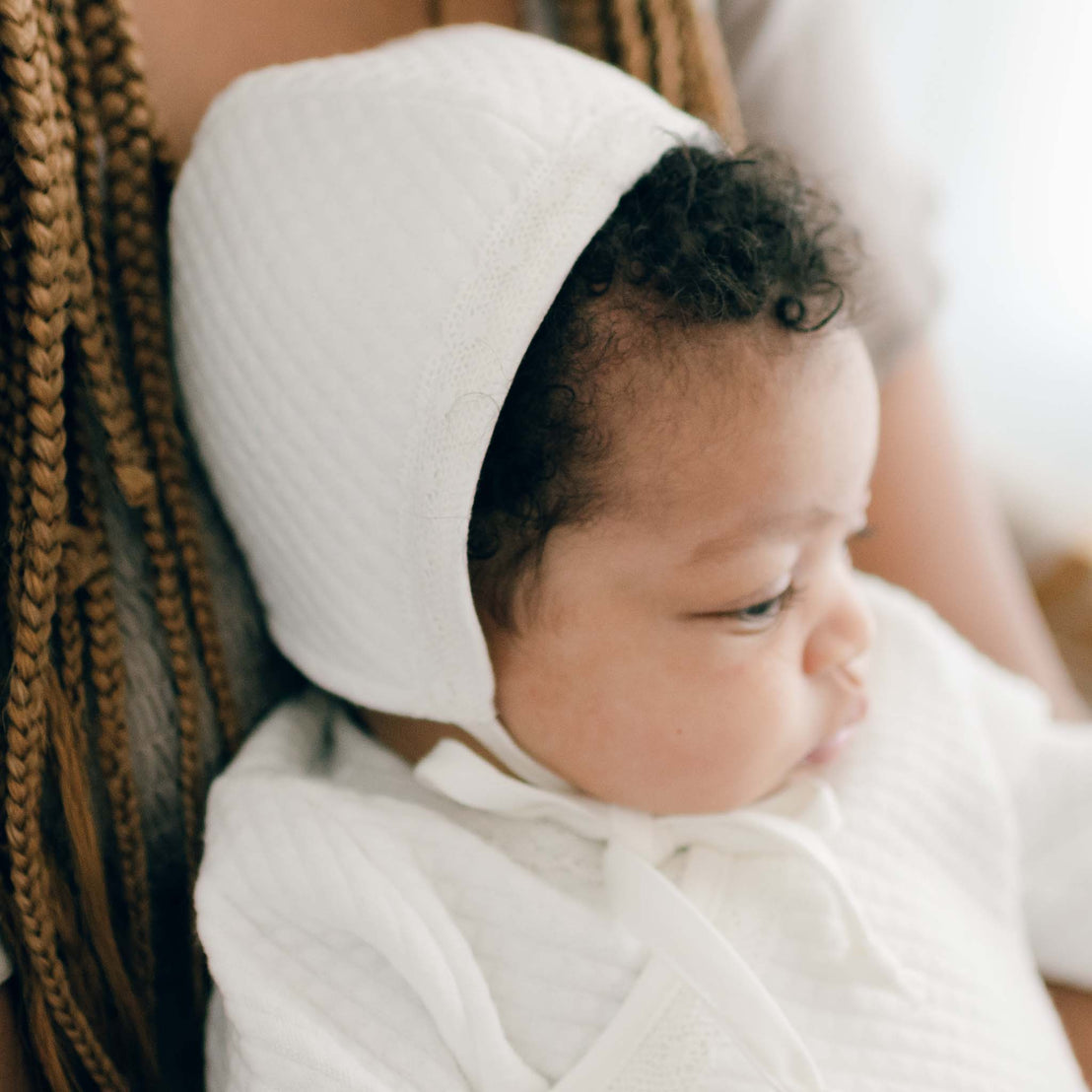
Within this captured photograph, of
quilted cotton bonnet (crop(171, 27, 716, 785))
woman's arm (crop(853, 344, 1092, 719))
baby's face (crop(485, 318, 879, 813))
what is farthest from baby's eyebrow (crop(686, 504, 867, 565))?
woman's arm (crop(853, 344, 1092, 719))

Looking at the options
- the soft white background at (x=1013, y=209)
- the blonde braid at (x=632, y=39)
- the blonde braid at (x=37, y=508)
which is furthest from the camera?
→ the soft white background at (x=1013, y=209)

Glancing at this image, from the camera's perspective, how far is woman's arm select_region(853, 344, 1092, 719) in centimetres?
103

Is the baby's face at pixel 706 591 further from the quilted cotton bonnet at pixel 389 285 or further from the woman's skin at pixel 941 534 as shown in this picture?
the woman's skin at pixel 941 534

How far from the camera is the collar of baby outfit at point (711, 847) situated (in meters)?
0.61

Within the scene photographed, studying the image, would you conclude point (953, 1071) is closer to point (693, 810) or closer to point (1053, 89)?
point (693, 810)

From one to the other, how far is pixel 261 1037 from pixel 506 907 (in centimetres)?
16

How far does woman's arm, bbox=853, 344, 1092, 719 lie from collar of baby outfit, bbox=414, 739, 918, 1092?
1.23 ft

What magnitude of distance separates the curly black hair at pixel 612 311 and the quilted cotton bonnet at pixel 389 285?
26 mm

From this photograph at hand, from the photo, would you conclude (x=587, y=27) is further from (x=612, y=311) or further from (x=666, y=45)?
(x=612, y=311)

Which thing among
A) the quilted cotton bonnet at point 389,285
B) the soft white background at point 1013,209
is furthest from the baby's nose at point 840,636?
the soft white background at point 1013,209

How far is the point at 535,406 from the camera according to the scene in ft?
1.95

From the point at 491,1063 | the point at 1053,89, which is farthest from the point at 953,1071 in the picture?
the point at 1053,89

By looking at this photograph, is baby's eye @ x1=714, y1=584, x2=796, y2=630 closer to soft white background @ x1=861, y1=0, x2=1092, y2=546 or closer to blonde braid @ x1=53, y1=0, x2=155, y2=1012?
blonde braid @ x1=53, y1=0, x2=155, y2=1012

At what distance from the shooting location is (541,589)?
64 centimetres
